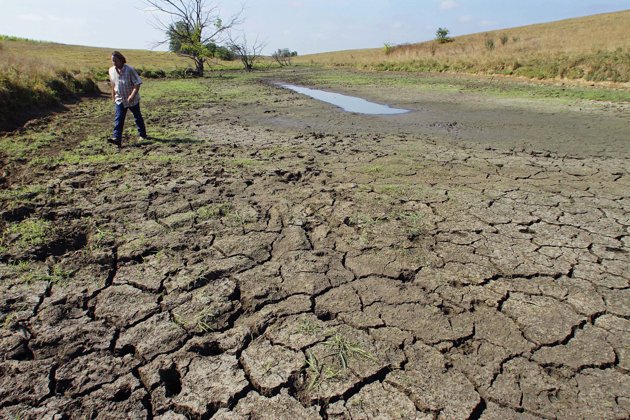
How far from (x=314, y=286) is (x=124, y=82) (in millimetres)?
5309

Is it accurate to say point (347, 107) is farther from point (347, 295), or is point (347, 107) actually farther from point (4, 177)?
point (347, 295)

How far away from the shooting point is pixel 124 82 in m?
6.16

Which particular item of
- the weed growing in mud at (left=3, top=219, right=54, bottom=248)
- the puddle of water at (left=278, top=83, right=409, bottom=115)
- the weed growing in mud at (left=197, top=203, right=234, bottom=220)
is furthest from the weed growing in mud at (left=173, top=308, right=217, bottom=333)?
the puddle of water at (left=278, top=83, right=409, bottom=115)

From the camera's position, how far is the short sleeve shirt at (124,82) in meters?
6.14

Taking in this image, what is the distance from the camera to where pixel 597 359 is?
78.0 inches

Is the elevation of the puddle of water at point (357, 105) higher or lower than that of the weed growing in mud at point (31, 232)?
higher

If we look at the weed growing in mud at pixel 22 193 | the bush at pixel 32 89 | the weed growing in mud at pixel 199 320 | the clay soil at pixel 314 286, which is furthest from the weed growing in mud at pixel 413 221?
the bush at pixel 32 89

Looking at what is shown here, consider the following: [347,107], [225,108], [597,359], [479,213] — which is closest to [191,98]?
[225,108]

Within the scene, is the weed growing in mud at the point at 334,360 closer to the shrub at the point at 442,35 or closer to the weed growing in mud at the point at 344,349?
the weed growing in mud at the point at 344,349

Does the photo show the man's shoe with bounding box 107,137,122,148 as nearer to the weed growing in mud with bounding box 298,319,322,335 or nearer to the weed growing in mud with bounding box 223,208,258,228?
the weed growing in mud with bounding box 223,208,258,228

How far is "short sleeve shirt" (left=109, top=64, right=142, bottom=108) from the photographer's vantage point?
6.14 metres

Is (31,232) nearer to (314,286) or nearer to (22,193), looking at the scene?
(22,193)

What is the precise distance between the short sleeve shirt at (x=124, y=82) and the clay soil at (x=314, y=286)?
52.6 inches

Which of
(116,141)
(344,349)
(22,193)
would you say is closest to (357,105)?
(116,141)
